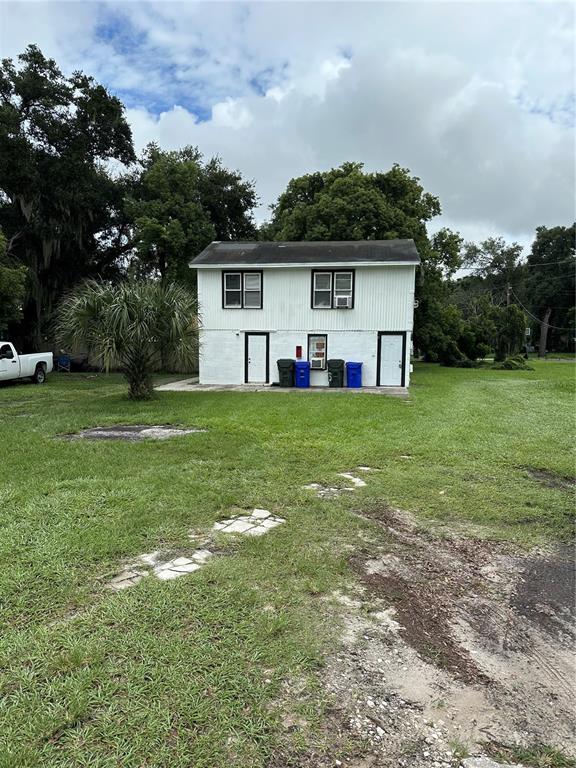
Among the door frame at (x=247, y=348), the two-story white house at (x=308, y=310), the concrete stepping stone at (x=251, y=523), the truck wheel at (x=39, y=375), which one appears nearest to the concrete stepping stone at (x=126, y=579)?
the concrete stepping stone at (x=251, y=523)

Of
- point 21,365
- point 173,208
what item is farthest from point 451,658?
point 173,208

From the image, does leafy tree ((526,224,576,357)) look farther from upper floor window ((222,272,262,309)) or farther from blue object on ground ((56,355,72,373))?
blue object on ground ((56,355,72,373))

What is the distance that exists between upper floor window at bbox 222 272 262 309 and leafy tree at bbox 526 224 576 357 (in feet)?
128

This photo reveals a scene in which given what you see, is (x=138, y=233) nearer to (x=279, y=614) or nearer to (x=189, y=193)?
(x=189, y=193)

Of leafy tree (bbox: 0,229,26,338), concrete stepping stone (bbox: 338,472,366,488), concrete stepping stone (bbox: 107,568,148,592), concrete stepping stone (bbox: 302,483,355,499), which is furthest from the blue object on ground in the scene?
concrete stepping stone (bbox: 107,568,148,592)

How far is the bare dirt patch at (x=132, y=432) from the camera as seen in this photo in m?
7.37

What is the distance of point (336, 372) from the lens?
15523mm

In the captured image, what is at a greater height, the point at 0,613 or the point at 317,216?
the point at 317,216

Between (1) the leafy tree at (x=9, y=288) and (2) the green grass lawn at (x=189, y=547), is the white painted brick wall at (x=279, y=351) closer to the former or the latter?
(1) the leafy tree at (x=9, y=288)

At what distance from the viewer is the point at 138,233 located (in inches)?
843

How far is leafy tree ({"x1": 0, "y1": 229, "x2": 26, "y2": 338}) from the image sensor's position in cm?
1620

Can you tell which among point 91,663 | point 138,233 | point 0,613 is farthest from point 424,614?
point 138,233

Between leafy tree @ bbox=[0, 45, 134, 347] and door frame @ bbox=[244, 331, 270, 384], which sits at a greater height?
leafy tree @ bbox=[0, 45, 134, 347]

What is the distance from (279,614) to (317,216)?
22.0 meters
